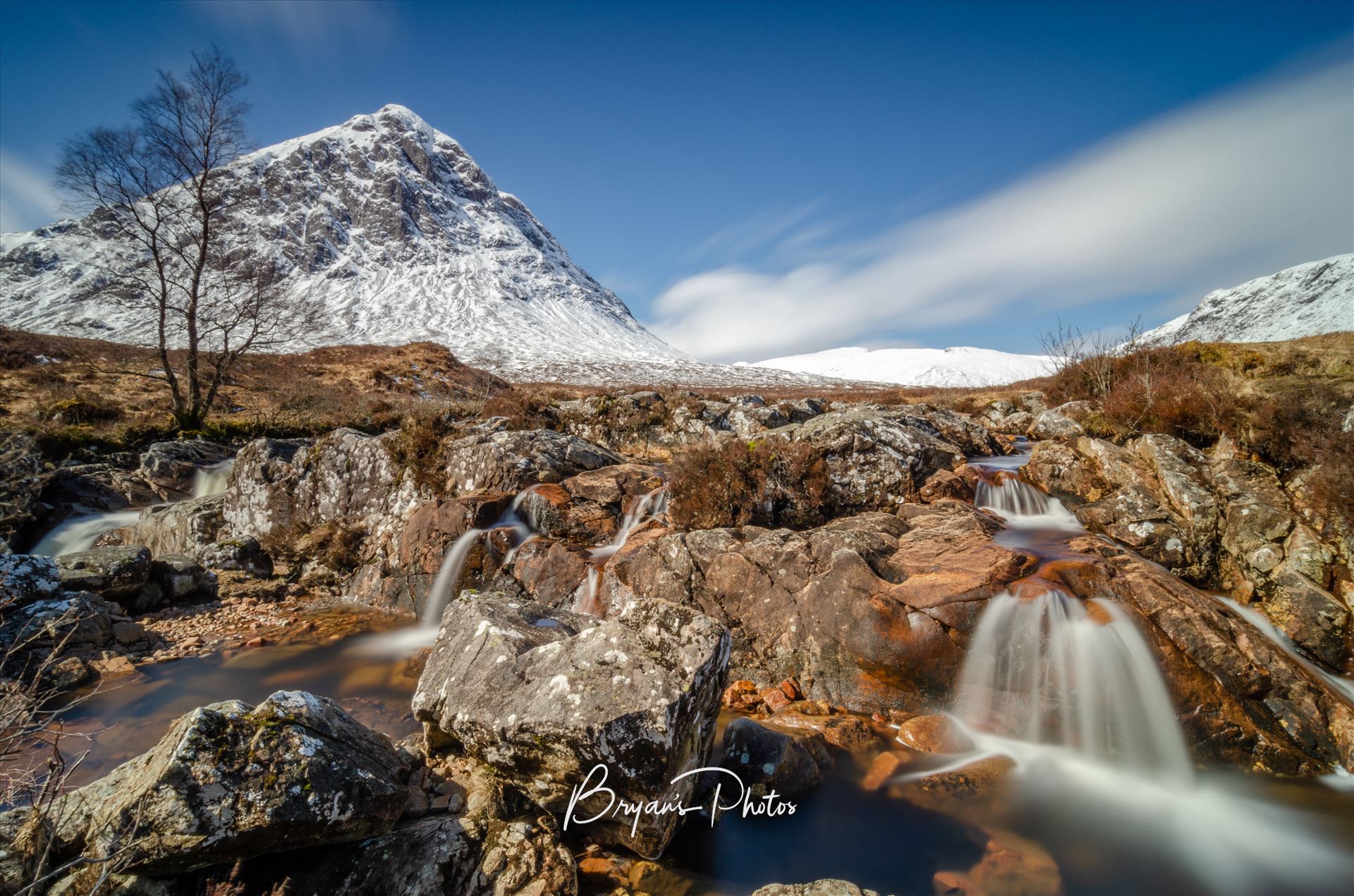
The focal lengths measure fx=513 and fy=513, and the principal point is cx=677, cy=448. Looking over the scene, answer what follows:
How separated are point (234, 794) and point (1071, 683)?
8762 mm

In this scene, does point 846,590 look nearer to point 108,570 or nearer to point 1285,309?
point 108,570

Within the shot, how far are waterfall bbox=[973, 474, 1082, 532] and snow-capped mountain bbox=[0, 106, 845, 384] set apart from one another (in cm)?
5069

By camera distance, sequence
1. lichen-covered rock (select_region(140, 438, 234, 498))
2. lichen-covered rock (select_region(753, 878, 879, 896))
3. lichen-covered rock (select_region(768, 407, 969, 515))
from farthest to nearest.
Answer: lichen-covered rock (select_region(140, 438, 234, 498))
lichen-covered rock (select_region(768, 407, 969, 515))
lichen-covered rock (select_region(753, 878, 879, 896))

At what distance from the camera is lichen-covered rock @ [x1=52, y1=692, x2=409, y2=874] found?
3.37 m

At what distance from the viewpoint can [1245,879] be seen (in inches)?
191

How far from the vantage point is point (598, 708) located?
13.9ft

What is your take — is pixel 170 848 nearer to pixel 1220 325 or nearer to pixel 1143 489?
pixel 1143 489

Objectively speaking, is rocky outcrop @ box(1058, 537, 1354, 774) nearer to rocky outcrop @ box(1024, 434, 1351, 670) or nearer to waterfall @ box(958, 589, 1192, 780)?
waterfall @ box(958, 589, 1192, 780)

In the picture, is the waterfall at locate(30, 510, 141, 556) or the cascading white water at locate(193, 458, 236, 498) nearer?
the waterfall at locate(30, 510, 141, 556)

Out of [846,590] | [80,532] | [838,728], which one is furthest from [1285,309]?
[80,532]

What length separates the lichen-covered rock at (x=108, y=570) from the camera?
9.87 m

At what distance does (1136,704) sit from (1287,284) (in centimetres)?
5069

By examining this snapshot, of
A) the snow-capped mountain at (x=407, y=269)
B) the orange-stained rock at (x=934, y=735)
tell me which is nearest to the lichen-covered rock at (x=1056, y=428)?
the orange-stained rock at (x=934, y=735)

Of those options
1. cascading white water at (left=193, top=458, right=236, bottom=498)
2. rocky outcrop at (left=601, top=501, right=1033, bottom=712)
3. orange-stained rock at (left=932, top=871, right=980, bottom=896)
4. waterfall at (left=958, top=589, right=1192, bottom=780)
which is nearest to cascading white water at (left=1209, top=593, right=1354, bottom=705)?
waterfall at (left=958, top=589, right=1192, bottom=780)
